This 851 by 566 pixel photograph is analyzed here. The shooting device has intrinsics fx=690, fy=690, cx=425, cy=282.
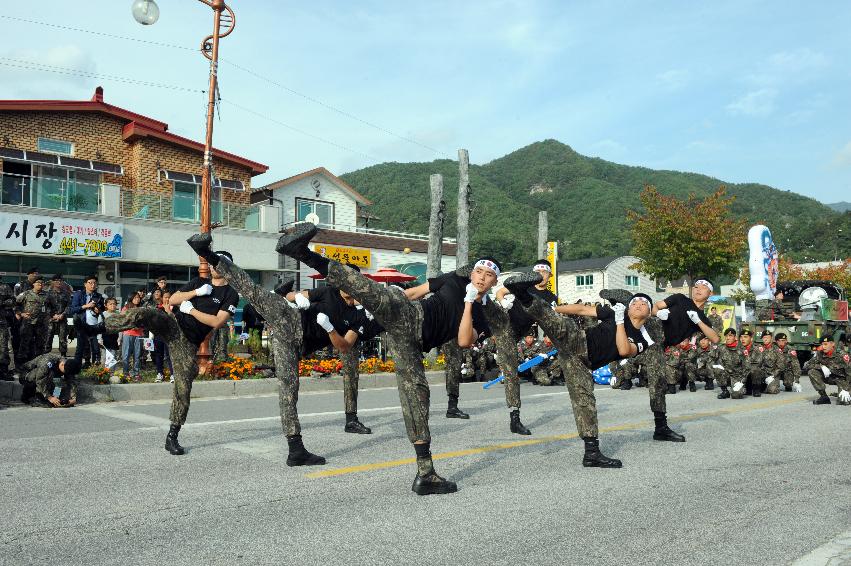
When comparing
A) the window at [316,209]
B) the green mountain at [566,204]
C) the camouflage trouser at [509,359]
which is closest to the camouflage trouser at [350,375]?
the camouflage trouser at [509,359]

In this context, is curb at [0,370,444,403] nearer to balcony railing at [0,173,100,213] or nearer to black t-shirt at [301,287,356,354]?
black t-shirt at [301,287,356,354]

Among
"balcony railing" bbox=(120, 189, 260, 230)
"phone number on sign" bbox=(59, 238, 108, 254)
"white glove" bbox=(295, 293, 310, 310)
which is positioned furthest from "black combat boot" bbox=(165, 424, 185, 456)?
"balcony railing" bbox=(120, 189, 260, 230)

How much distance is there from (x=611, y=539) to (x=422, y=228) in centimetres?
5506

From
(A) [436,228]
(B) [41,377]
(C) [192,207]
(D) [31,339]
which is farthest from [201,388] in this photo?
(C) [192,207]

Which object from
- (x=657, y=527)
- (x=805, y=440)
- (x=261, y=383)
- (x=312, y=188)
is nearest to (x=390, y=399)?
(x=261, y=383)

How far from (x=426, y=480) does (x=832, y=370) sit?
983cm

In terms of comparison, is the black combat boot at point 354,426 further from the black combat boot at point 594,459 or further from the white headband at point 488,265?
the white headband at point 488,265

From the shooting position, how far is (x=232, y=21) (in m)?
18.2

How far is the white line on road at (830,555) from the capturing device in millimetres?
4020

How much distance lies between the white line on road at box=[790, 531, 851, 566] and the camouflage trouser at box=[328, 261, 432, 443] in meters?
2.63

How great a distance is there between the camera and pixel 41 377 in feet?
33.5

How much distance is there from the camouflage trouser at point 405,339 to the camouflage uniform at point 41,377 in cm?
698

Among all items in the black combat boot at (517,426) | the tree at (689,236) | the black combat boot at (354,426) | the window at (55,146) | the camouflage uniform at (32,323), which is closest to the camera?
the black combat boot at (354,426)

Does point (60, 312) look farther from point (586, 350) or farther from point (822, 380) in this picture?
point (822, 380)
